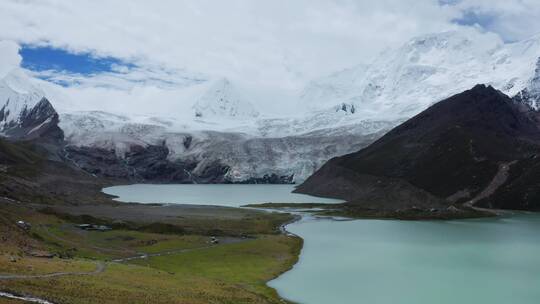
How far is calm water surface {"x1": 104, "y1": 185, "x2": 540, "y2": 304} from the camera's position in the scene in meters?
55.9

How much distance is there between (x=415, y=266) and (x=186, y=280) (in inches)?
1227

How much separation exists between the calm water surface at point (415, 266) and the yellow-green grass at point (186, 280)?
11.1 ft

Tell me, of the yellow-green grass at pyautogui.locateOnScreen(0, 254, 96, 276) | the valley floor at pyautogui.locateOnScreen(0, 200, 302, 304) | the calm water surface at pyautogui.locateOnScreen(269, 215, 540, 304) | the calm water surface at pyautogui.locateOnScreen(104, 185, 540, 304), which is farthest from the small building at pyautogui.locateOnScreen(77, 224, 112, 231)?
the yellow-green grass at pyautogui.locateOnScreen(0, 254, 96, 276)

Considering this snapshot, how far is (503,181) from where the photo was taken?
184m

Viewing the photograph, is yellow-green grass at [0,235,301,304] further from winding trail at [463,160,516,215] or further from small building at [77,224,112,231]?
winding trail at [463,160,516,215]

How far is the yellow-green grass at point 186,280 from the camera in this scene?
4006 cm

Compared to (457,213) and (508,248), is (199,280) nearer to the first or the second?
(508,248)

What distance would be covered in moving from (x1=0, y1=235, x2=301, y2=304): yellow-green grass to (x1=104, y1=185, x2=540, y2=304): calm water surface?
337 centimetres

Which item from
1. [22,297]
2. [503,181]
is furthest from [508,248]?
[503,181]

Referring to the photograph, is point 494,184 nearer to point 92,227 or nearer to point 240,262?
point 92,227

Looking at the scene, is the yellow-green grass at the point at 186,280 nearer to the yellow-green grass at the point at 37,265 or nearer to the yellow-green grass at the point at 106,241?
the yellow-green grass at the point at 37,265

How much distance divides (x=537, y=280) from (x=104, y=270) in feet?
145

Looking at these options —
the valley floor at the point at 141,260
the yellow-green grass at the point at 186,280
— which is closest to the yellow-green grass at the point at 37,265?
the valley floor at the point at 141,260

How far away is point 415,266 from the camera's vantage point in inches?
2879
